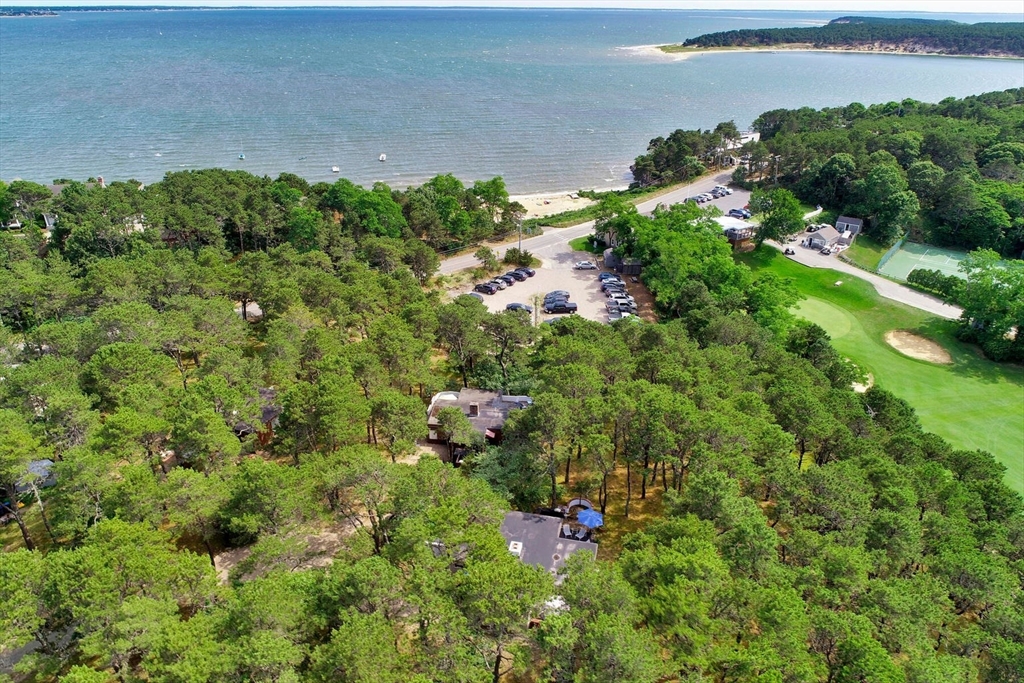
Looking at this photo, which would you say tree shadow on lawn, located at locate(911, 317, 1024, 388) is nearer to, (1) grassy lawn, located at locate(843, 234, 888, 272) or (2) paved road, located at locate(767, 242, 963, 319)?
(2) paved road, located at locate(767, 242, 963, 319)

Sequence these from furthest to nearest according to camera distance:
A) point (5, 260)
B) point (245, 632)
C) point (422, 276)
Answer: point (422, 276) < point (5, 260) < point (245, 632)

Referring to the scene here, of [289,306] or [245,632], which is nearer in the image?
[245,632]

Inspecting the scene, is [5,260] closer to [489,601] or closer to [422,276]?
[422,276]

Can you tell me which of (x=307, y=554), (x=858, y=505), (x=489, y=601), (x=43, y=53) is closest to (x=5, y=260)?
(x=307, y=554)

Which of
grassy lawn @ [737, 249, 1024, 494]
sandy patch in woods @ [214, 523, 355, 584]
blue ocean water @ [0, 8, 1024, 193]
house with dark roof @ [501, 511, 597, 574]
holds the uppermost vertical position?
blue ocean water @ [0, 8, 1024, 193]

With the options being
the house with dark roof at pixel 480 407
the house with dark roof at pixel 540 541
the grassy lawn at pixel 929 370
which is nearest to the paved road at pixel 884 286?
the grassy lawn at pixel 929 370

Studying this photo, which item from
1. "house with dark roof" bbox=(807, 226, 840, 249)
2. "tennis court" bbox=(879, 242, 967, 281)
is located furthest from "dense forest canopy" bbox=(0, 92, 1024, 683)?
"tennis court" bbox=(879, 242, 967, 281)
